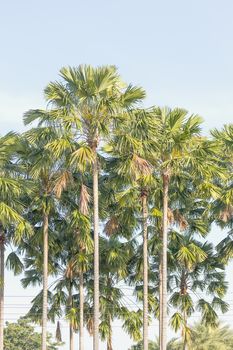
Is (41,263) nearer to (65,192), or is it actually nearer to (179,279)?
(65,192)

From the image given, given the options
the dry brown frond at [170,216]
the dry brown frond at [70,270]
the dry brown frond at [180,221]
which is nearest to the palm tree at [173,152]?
the dry brown frond at [170,216]

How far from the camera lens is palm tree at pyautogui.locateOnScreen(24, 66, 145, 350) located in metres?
30.5

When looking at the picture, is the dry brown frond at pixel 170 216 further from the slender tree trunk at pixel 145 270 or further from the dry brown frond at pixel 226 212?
the dry brown frond at pixel 226 212

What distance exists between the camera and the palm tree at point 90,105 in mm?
30516

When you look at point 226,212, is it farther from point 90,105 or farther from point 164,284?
point 90,105

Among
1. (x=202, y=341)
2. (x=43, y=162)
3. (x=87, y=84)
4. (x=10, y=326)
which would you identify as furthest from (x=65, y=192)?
(x=10, y=326)

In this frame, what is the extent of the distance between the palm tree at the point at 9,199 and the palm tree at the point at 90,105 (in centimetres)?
299

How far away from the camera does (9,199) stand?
33375 millimetres

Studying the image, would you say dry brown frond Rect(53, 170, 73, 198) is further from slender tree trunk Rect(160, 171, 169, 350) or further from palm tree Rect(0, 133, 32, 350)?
slender tree trunk Rect(160, 171, 169, 350)

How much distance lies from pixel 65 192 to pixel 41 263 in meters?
3.63

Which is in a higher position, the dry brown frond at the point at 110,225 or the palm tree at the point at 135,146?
the palm tree at the point at 135,146

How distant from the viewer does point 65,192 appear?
35562mm

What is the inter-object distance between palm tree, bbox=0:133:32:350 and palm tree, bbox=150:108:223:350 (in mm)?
6002

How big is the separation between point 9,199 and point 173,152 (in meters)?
7.36
